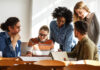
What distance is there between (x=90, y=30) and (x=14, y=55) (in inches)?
72.0

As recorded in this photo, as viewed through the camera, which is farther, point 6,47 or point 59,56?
point 6,47

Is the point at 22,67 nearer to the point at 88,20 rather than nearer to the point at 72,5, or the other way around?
the point at 88,20

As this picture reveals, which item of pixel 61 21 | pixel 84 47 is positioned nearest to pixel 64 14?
pixel 61 21

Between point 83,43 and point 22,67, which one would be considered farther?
point 83,43

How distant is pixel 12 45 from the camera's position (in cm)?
430

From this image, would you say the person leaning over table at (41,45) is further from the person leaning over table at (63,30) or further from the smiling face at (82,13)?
the smiling face at (82,13)

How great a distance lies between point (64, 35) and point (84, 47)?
4.37 feet

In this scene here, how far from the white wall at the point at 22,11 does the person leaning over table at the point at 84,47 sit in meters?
2.30

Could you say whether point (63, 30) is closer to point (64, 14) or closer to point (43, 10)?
point (64, 14)

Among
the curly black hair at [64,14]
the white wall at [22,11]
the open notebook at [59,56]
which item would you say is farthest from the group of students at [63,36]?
the white wall at [22,11]

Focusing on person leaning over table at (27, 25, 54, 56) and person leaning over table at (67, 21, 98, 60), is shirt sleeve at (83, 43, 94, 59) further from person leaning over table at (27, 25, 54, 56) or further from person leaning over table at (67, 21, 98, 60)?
person leaning over table at (27, 25, 54, 56)

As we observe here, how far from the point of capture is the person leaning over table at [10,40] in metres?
4.26

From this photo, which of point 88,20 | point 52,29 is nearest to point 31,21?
point 52,29

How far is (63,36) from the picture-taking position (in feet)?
16.5
